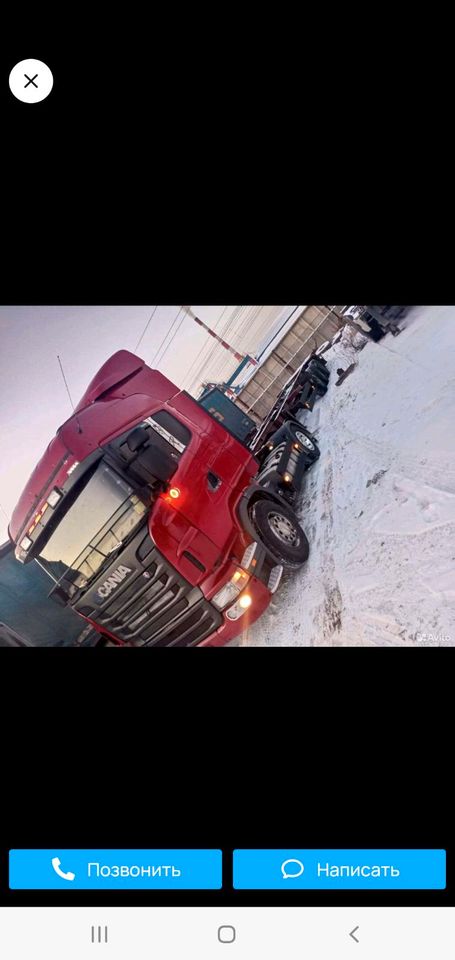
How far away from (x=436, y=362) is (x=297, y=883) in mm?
3639

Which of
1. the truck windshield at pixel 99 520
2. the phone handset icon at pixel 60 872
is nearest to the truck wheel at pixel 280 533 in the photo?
the truck windshield at pixel 99 520

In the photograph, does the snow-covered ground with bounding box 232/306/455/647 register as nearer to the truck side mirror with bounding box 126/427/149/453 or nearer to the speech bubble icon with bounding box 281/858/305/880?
the speech bubble icon with bounding box 281/858/305/880

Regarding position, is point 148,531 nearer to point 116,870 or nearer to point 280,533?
point 280,533

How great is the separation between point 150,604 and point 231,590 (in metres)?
0.54

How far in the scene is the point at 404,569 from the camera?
2934 mm

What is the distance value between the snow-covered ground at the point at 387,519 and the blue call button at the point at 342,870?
0.96 meters

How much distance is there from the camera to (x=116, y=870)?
1.63 m

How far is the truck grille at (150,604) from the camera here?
3346 millimetres

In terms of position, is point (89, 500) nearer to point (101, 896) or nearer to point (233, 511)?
point (233, 511)

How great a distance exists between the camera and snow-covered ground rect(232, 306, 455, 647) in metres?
2.76

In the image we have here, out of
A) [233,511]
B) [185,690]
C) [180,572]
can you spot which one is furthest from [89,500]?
[185,690]
